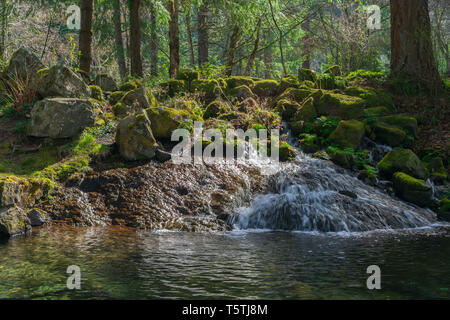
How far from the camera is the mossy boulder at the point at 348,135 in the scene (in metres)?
10.2

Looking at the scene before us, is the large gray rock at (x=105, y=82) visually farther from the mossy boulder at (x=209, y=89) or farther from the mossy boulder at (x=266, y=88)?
the mossy boulder at (x=266, y=88)

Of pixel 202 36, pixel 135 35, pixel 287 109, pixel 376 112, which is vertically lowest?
pixel 376 112

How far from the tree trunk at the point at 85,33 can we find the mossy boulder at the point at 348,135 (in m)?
7.41

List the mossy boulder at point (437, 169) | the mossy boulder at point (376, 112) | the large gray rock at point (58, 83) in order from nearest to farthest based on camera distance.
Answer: the mossy boulder at point (437, 169)
the large gray rock at point (58, 83)
the mossy boulder at point (376, 112)

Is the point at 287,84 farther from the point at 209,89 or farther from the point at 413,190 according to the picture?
the point at 413,190

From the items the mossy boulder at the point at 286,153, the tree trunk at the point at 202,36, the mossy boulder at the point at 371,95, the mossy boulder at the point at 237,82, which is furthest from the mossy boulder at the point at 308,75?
the tree trunk at the point at 202,36

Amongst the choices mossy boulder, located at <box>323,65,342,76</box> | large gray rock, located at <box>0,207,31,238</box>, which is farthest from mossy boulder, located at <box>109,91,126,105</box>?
mossy boulder, located at <box>323,65,342,76</box>

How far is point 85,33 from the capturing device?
40.5ft

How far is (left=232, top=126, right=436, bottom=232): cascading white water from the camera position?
7.09 meters

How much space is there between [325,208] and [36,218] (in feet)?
A: 16.2

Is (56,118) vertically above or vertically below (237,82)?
below

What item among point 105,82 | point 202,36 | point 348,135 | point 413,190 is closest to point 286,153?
point 348,135

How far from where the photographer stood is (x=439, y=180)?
9.27 metres

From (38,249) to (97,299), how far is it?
6.78ft
